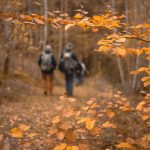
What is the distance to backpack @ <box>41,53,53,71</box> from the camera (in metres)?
13.2

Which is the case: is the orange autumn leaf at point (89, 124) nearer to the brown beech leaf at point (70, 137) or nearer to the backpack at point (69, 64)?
the brown beech leaf at point (70, 137)

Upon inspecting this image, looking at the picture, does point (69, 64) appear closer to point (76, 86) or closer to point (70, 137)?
point (76, 86)

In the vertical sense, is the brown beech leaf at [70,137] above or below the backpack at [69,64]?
below

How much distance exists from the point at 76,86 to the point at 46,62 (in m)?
6.36

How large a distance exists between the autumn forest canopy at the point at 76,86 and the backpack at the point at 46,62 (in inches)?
3.3

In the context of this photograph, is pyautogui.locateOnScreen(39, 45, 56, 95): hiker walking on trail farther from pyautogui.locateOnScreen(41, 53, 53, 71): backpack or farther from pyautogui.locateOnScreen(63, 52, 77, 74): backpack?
pyautogui.locateOnScreen(63, 52, 77, 74): backpack

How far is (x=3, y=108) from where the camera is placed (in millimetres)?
10258

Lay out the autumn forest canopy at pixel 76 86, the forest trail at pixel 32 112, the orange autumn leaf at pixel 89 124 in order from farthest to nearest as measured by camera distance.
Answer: the forest trail at pixel 32 112 < the autumn forest canopy at pixel 76 86 < the orange autumn leaf at pixel 89 124

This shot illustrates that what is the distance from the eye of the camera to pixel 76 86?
19.4m

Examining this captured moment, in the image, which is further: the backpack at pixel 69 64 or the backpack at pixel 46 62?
the backpack at pixel 46 62

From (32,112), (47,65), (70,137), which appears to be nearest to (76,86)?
(47,65)

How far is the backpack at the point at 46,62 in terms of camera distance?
1323cm

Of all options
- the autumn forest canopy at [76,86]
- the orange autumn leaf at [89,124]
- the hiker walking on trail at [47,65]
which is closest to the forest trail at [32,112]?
the autumn forest canopy at [76,86]

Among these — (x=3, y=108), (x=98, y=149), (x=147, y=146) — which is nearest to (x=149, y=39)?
→ (x=147, y=146)
